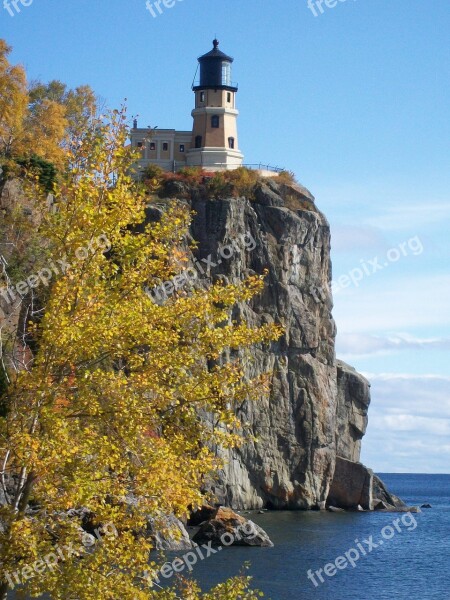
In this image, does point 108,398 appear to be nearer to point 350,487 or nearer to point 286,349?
point 286,349

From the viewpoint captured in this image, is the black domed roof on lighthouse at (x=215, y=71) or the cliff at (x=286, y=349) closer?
the cliff at (x=286, y=349)

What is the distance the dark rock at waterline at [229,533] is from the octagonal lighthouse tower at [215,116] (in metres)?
39.3

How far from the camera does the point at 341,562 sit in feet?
173

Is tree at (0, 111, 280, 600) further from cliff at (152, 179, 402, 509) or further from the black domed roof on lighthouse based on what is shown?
the black domed roof on lighthouse

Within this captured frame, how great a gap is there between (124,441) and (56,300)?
220 centimetres

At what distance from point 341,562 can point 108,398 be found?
4289 cm

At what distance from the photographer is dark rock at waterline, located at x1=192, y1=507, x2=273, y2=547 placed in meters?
52.1

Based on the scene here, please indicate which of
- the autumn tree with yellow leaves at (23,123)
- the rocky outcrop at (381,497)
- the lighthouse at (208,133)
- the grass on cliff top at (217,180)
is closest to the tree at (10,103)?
the autumn tree with yellow leaves at (23,123)

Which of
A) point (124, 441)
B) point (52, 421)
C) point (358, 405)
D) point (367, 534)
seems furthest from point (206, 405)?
point (358, 405)

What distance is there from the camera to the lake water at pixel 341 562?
143 feet

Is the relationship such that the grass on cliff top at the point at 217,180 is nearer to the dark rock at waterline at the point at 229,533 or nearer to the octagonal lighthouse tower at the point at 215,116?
the octagonal lighthouse tower at the point at 215,116

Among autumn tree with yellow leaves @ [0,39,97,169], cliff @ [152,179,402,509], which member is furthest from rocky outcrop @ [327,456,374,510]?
autumn tree with yellow leaves @ [0,39,97,169]

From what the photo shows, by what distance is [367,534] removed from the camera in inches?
2544

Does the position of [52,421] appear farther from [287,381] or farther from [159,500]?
[287,381]
